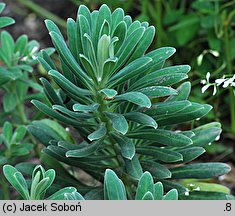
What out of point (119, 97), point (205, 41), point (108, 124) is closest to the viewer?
point (119, 97)

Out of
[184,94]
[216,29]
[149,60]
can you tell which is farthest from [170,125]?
[216,29]

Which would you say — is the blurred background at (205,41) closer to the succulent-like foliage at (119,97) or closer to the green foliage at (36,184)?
the succulent-like foliage at (119,97)

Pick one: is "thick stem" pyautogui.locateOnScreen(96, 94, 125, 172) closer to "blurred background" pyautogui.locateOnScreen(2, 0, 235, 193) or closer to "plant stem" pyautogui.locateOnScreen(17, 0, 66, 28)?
"blurred background" pyautogui.locateOnScreen(2, 0, 235, 193)

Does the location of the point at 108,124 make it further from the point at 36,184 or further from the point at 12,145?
the point at 12,145

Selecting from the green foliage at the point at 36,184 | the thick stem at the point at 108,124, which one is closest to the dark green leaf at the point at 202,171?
the thick stem at the point at 108,124

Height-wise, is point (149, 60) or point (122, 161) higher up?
point (149, 60)

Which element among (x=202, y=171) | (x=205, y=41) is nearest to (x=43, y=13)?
(x=205, y=41)

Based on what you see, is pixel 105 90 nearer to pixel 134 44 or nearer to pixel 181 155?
pixel 134 44

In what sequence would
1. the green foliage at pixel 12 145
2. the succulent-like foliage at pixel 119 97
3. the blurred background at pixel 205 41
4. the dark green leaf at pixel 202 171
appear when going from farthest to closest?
the blurred background at pixel 205 41 → the green foliage at pixel 12 145 → the dark green leaf at pixel 202 171 → the succulent-like foliage at pixel 119 97
